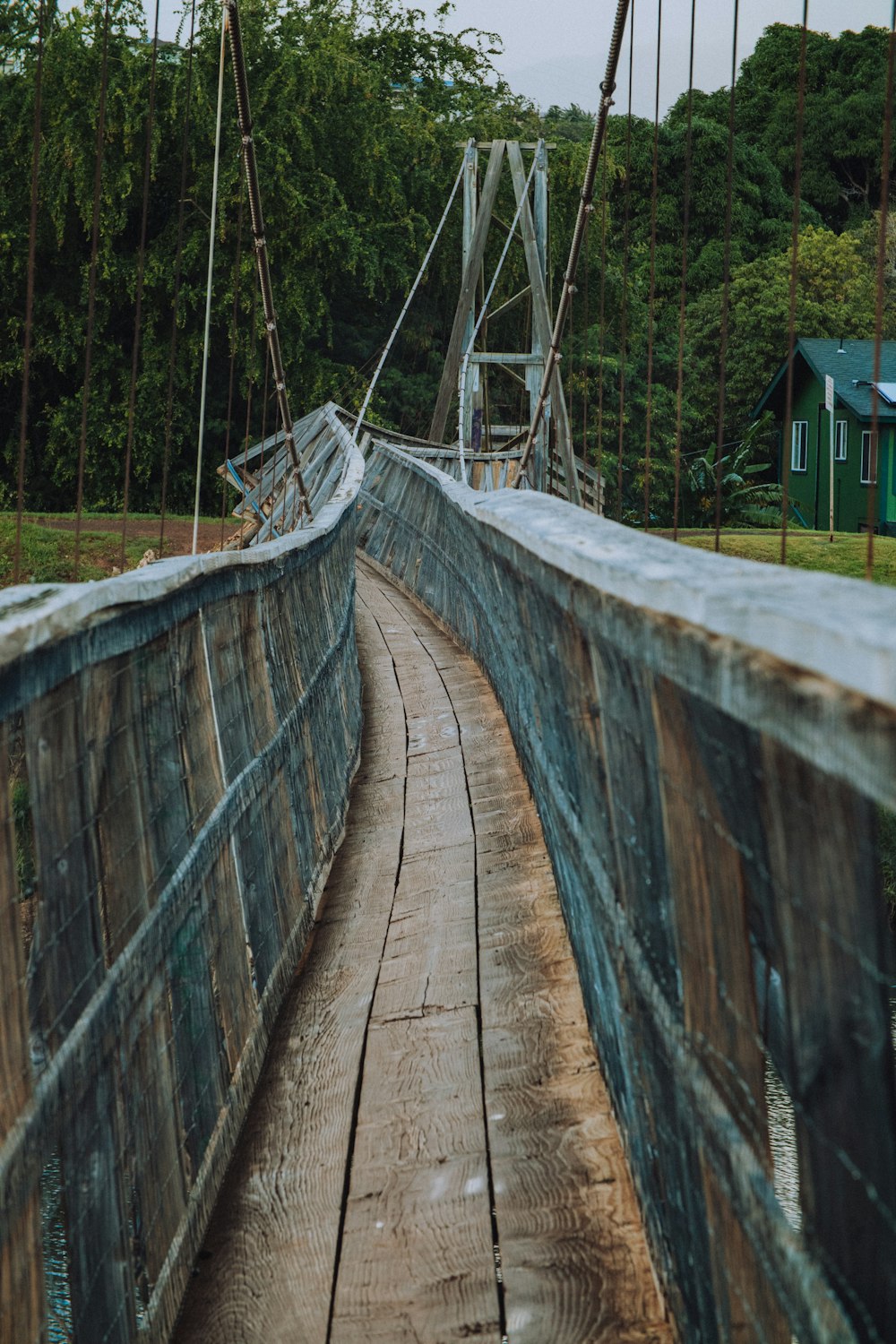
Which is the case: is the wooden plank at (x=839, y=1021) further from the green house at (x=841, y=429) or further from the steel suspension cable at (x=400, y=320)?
the green house at (x=841, y=429)

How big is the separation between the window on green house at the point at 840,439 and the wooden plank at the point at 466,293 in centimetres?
1312

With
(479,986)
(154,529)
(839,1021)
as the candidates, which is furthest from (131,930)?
(154,529)

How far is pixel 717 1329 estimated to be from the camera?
5.91ft

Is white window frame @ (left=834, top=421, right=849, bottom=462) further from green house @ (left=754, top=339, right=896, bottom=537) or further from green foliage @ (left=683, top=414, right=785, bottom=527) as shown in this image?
green foliage @ (left=683, top=414, right=785, bottom=527)

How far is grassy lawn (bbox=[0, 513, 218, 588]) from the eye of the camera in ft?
59.9

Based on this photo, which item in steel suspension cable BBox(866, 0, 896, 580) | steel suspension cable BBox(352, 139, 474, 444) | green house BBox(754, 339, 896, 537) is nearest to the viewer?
steel suspension cable BBox(866, 0, 896, 580)

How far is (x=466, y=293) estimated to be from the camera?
73.0 ft

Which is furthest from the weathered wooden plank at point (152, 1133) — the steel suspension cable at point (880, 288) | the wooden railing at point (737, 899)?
the steel suspension cable at point (880, 288)

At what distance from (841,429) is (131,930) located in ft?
107

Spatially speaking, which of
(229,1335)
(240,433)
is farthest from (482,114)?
(229,1335)

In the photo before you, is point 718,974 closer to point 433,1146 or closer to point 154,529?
point 433,1146

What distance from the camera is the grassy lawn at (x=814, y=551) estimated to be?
704 inches

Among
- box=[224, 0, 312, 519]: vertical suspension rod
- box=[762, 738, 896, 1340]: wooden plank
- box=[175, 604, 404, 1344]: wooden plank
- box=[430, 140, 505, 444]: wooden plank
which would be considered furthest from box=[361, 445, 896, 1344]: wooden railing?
box=[430, 140, 505, 444]: wooden plank

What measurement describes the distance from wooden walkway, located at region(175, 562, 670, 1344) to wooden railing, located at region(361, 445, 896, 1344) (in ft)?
0.50
